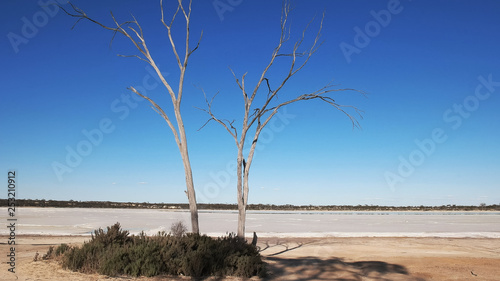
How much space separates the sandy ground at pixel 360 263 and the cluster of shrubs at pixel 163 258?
0.29 meters

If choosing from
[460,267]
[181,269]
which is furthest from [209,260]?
[460,267]

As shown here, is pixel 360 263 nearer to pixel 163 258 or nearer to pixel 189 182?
pixel 189 182

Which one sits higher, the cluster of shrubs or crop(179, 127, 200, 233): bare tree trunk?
crop(179, 127, 200, 233): bare tree trunk

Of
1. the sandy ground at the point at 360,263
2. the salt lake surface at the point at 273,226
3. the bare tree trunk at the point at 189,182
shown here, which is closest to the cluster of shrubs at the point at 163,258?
A: the sandy ground at the point at 360,263

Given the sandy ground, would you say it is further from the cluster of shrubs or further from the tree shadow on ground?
the cluster of shrubs

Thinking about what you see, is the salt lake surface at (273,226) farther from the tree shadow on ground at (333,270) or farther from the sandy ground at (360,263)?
the tree shadow on ground at (333,270)

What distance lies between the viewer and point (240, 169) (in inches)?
425

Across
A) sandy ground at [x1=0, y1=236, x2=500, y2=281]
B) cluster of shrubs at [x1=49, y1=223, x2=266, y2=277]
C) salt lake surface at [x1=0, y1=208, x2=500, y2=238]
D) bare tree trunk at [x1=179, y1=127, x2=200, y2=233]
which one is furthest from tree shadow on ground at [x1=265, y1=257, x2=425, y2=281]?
salt lake surface at [x1=0, y1=208, x2=500, y2=238]

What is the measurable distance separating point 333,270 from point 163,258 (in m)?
4.15

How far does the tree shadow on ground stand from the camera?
8891 millimetres

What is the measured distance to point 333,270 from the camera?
9.64 m

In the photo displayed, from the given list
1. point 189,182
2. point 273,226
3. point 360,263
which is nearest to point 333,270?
point 360,263

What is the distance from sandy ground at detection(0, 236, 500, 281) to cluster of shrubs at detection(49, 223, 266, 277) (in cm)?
29

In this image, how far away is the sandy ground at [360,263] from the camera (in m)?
8.54
